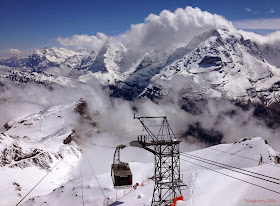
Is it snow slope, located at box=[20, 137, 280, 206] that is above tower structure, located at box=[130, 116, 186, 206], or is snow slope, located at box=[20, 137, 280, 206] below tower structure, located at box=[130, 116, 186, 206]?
below

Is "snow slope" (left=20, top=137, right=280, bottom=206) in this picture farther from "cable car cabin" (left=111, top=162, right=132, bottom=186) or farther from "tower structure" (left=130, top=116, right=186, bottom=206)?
"cable car cabin" (left=111, top=162, right=132, bottom=186)

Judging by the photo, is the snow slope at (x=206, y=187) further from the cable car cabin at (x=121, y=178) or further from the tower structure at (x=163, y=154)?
the cable car cabin at (x=121, y=178)

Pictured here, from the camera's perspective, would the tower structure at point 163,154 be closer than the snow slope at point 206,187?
No

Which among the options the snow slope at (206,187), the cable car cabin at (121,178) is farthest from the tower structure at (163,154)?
→ the cable car cabin at (121,178)

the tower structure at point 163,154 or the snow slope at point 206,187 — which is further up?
the tower structure at point 163,154

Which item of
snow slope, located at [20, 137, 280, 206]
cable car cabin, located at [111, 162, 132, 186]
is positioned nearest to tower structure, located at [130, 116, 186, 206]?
snow slope, located at [20, 137, 280, 206]

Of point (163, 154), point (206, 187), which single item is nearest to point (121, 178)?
point (206, 187)

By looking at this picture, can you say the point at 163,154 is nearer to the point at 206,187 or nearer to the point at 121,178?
the point at 206,187

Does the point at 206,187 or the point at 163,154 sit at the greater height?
the point at 163,154
